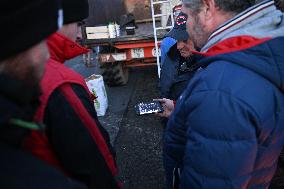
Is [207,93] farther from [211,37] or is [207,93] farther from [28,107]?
[28,107]

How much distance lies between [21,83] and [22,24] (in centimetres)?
19

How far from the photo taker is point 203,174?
1569 millimetres

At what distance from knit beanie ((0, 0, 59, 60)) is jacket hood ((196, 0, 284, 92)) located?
2.86 feet

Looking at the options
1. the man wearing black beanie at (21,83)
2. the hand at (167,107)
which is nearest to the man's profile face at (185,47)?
the hand at (167,107)

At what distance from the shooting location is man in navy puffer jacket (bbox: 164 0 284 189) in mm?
1445

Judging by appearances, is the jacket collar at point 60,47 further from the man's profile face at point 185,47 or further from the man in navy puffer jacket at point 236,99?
the man's profile face at point 185,47

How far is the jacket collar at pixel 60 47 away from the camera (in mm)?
1821

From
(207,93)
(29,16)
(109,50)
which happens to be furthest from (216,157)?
(109,50)

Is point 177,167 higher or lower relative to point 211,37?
lower

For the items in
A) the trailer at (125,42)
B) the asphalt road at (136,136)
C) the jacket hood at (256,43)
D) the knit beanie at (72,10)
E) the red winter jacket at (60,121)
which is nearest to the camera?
the red winter jacket at (60,121)

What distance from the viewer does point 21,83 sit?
3.34 feet

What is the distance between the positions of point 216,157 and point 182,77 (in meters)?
1.60

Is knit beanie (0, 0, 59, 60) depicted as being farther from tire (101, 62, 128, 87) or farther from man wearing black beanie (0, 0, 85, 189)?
tire (101, 62, 128, 87)

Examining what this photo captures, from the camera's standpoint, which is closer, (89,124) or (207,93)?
(207,93)
